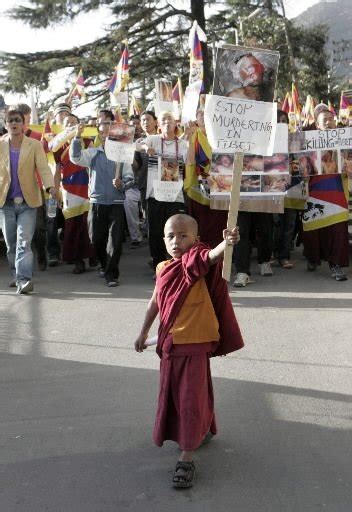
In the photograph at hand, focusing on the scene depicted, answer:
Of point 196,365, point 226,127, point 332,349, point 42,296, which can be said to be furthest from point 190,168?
point 196,365

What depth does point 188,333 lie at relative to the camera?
377 centimetres

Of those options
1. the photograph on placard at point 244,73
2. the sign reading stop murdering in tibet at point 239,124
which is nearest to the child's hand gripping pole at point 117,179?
the photograph on placard at point 244,73

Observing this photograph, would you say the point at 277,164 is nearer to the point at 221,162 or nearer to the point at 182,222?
the point at 221,162

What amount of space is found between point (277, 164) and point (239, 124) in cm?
398

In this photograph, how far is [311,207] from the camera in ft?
30.4

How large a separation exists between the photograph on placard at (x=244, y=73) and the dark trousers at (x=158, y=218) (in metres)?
3.82

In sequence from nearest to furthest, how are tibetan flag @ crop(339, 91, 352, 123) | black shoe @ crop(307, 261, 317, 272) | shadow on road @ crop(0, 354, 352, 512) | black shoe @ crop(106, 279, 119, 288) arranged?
shadow on road @ crop(0, 354, 352, 512) → black shoe @ crop(106, 279, 119, 288) → black shoe @ crop(307, 261, 317, 272) → tibetan flag @ crop(339, 91, 352, 123)

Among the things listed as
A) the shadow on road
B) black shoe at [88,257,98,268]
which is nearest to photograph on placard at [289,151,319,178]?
black shoe at [88,257,98,268]

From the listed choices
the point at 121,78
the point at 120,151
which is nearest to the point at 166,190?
the point at 120,151

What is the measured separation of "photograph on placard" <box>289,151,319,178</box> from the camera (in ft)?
29.4

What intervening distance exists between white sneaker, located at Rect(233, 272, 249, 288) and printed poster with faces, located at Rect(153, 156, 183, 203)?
1.12 m

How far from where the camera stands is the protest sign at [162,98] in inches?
363

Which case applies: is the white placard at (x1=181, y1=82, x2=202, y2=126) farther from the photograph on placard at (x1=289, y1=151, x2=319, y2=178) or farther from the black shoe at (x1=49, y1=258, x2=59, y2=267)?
the black shoe at (x1=49, y1=258, x2=59, y2=267)

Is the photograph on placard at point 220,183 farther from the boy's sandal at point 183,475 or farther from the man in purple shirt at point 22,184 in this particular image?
the boy's sandal at point 183,475
